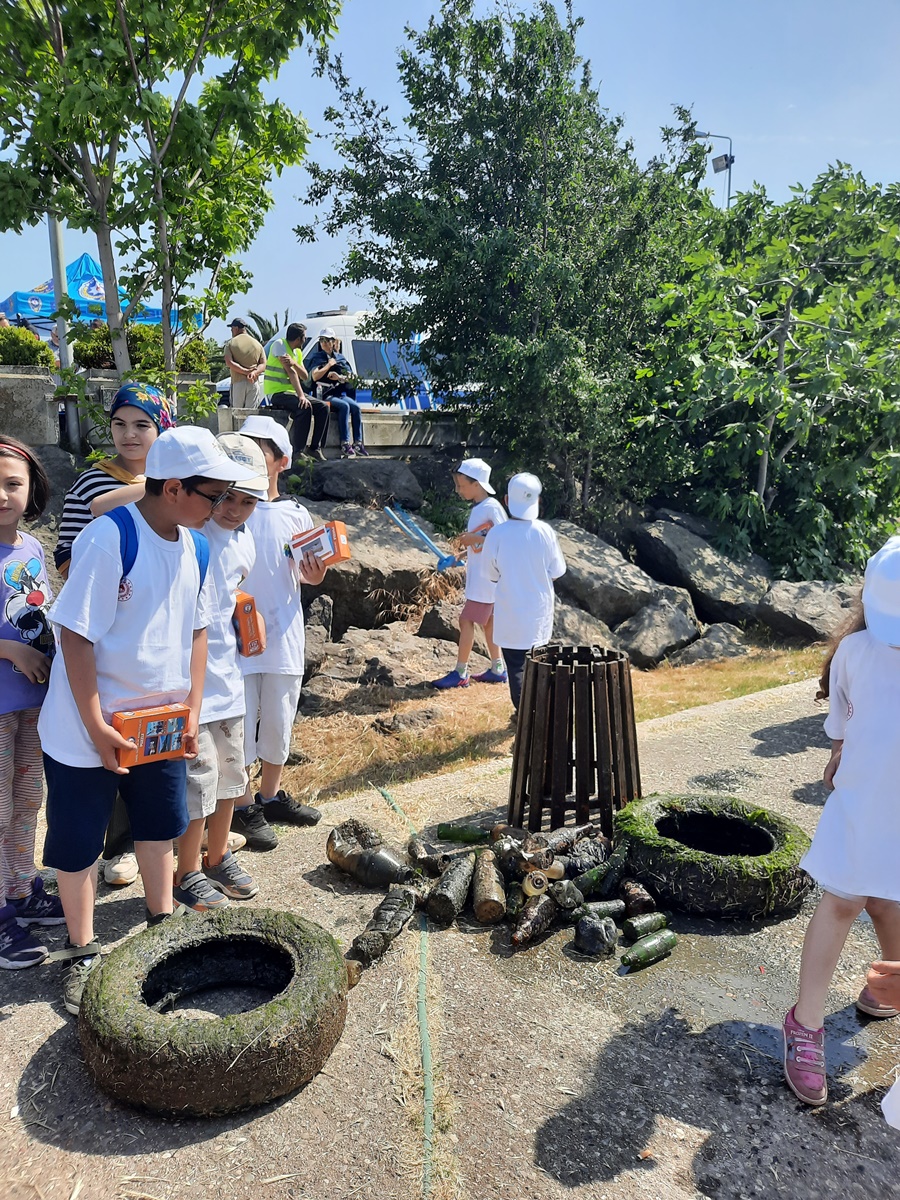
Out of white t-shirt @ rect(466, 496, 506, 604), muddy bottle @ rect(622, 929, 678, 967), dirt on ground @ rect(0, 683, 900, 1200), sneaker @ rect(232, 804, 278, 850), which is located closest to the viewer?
dirt on ground @ rect(0, 683, 900, 1200)

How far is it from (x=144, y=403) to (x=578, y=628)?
6881 millimetres

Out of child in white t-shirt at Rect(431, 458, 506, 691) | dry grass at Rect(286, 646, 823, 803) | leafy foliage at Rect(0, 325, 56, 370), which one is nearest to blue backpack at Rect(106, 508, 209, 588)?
dry grass at Rect(286, 646, 823, 803)

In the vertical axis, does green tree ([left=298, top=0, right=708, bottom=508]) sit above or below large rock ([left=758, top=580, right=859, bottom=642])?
above

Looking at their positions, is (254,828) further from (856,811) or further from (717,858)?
(856,811)

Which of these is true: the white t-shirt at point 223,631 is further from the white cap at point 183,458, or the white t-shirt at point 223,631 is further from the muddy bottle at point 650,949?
the muddy bottle at point 650,949

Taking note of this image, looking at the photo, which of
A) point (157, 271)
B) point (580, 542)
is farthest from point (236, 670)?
point (580, 542)

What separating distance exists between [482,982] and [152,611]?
Result: 194 centimetres

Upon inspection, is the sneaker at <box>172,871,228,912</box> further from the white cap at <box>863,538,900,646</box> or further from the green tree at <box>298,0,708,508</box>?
the green tree at <box>298,0,708,508</box>

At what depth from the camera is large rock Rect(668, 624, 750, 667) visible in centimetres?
1036

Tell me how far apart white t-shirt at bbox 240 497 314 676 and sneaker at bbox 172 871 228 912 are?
1017mm

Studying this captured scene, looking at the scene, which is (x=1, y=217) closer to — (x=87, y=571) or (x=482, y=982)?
(x=87, y=571)

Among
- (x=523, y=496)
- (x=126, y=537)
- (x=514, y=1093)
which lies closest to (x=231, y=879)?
(x=514, y=1093)

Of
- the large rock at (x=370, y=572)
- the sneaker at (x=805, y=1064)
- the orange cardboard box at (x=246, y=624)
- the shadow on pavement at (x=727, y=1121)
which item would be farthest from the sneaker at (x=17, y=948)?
the large rock at (x=370, y=572)

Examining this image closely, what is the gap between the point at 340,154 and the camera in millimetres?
11906
